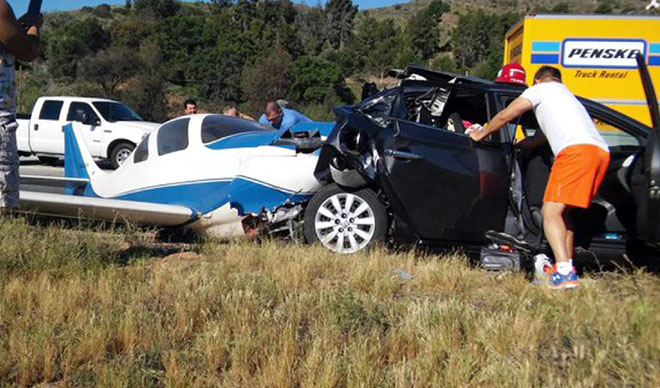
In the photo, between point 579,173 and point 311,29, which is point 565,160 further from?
point 311,29

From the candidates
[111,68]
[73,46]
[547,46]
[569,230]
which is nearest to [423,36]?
[73,46]

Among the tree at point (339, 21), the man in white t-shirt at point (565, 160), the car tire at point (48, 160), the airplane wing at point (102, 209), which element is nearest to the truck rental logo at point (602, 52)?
the man in white t-shirt at point (565, 160)

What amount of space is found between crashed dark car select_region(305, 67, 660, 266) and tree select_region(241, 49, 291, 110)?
3073cm

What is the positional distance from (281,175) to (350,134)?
814 mm

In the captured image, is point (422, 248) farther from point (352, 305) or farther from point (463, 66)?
point (463, 66)

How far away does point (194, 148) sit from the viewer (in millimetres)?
6652

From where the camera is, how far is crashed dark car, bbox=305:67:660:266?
15.5 ft

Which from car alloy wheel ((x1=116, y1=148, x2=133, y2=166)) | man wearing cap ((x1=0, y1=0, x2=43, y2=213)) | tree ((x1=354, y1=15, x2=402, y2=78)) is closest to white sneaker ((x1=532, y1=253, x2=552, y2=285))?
man wearing cap ((x1=0, y1=0, x2=43, y2=213))

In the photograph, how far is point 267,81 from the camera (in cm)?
3834

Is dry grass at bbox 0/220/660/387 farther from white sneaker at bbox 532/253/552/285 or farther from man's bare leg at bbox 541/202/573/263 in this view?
man's bare leg at bbox 541/202/573/263

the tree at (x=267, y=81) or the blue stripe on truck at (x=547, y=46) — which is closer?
the blue stripe on truck at (x=547, y=46)

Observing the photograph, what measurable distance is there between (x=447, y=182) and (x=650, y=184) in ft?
5.04

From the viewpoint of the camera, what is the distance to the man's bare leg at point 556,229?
4.29m

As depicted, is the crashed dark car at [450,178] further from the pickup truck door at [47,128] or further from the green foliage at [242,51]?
the green foliage at [242,51]
